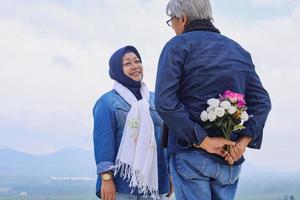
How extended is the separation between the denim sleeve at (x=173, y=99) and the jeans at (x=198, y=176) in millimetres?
83

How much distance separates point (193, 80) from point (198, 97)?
0.07 metres

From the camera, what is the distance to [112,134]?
10.1 feet

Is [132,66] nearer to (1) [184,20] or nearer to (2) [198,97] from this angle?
(1) [184,20]

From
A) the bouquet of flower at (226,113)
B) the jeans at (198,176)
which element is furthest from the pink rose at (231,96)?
the jeans at (198,176)

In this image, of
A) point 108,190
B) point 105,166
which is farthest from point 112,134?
point 108,190

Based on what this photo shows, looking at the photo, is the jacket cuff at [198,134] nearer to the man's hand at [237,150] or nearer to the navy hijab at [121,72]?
the man's hand at [237,150]

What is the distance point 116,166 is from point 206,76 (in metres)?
1.02

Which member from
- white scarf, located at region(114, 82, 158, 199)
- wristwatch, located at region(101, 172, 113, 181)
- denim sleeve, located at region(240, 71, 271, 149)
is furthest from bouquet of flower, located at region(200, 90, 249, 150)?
wristwatch, located at region(101, 172, 113, 181)

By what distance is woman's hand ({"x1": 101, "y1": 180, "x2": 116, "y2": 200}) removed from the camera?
304 cm

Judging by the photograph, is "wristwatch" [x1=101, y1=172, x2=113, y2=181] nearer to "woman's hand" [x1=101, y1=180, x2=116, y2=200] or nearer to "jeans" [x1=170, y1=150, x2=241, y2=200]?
"woman's hand" [x1=101, y1=180, x2=116, y2=200]


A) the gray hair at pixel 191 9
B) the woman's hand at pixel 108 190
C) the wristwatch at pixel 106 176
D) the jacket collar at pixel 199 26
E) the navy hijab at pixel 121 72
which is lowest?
the woman's hand at pixel 108 190

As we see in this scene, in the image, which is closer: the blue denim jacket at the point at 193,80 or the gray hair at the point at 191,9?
the blue denim jacket at the point at 193,80

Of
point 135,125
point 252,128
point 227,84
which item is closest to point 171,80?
point 227,84

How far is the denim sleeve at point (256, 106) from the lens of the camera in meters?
2.40
